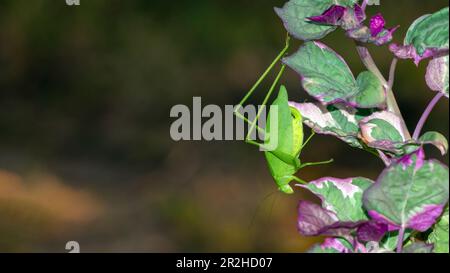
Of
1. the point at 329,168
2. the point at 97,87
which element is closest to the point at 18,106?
the point at 97,87

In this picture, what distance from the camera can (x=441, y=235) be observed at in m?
0.33

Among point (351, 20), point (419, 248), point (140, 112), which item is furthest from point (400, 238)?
point (140, 112)

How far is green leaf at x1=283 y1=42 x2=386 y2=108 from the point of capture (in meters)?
0.33

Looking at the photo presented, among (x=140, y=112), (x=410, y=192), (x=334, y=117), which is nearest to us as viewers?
(x=410, y=192)

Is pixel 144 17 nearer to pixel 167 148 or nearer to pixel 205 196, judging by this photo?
pixel 167 148

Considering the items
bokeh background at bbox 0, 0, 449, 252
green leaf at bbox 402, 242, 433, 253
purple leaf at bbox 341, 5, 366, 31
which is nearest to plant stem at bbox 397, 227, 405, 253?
green leaf at bbox 402, 242, 433, 253

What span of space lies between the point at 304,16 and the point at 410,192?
12 cm

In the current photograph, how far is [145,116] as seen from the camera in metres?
2.92

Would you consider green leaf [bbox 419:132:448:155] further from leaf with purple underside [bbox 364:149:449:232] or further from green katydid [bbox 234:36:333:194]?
green katydid [bbox 234:36:333:194]

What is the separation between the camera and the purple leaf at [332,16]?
33cm

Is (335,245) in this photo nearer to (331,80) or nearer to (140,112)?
(331,80)
